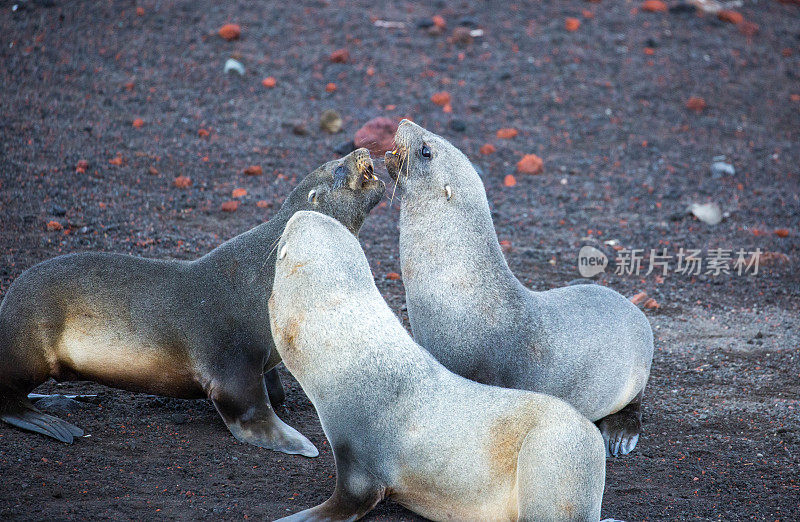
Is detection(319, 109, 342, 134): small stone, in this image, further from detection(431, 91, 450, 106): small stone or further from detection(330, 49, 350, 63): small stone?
detection(330, 49, 350, 63): small stone

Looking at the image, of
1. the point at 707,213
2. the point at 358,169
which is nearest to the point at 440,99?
the point at 707,213

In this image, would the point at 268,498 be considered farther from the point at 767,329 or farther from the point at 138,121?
the point at 138,121

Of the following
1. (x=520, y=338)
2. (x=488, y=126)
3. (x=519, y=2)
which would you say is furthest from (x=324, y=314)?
(x=519, y=2)

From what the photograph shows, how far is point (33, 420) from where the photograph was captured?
4.93 metres

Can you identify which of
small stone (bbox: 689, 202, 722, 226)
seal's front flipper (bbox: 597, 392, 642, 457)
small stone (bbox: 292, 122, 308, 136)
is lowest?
small stone (bbox: 689, 202, 722, 226)

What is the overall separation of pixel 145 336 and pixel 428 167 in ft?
6.19

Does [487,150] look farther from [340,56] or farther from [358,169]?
[358,169]

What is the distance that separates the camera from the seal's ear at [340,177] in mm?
5371

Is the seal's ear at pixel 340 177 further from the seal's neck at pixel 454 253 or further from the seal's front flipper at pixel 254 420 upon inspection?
the seal's front flipper at pixel 254 420

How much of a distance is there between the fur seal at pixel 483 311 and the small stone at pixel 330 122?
5.08 m

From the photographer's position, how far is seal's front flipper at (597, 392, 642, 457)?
5.24 metres

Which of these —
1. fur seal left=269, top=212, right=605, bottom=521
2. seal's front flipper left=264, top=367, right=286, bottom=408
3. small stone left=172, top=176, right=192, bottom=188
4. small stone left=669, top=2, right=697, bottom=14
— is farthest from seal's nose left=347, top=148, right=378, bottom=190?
small stone left=669, top=2, right=697, bottom=14

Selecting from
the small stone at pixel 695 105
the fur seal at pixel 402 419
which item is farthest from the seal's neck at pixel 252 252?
the small stone at pixel 695 105

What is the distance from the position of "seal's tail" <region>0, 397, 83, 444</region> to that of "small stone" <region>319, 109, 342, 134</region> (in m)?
5.96
